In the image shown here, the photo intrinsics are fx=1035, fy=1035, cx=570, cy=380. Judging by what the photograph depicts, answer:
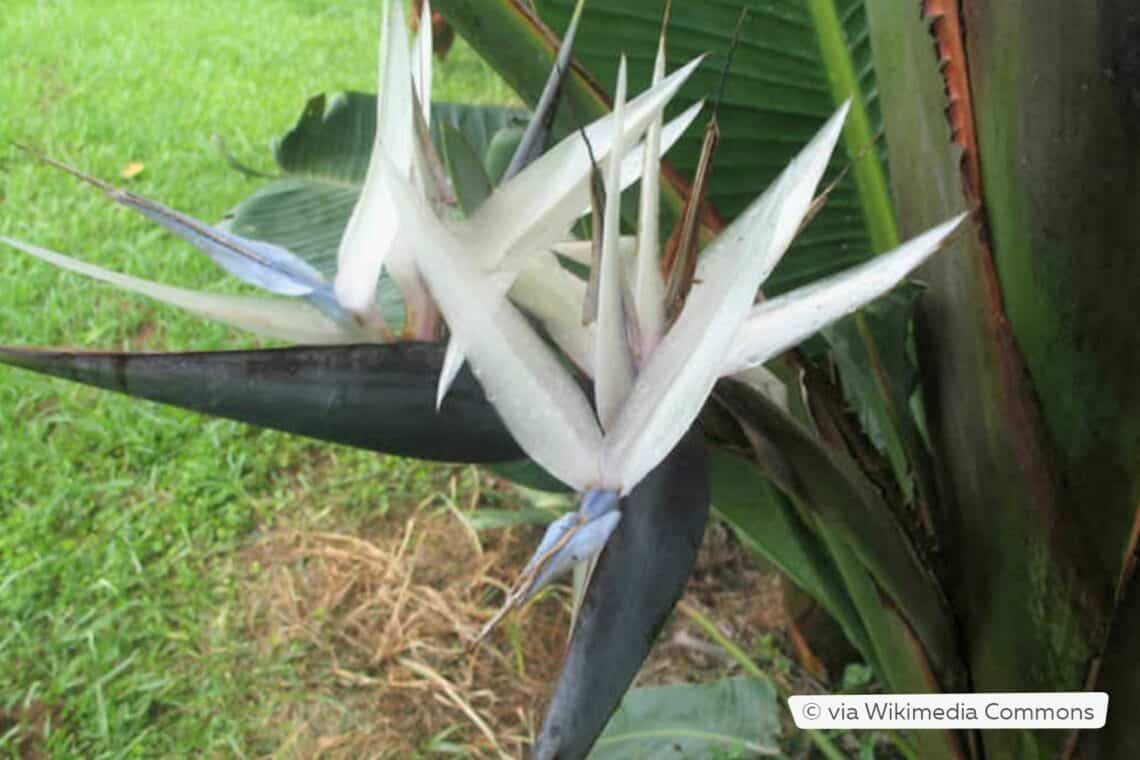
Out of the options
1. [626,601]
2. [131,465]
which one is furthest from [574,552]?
[131,465]

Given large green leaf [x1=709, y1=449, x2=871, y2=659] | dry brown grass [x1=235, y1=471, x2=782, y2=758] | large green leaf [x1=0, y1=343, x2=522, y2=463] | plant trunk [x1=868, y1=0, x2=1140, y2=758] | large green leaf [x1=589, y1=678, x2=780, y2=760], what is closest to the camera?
large green leaf [x1=0, y1=343, x2=522, y2=463]

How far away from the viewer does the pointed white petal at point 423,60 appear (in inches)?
13.9

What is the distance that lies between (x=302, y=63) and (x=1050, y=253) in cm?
241

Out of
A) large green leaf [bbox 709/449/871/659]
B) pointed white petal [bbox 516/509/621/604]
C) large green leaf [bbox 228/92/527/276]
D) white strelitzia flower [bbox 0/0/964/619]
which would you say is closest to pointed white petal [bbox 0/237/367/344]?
white strelitzia flower [bbox 0/0/964/619]

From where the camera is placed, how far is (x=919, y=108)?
481 millimetres

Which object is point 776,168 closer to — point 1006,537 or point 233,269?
point 1006,537

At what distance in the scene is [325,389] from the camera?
281mm

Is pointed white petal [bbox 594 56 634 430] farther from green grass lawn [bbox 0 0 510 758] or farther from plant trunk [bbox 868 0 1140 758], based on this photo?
green grass lawn [bbox 0 0 510 758]

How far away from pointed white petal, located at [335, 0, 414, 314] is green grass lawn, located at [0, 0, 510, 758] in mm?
858

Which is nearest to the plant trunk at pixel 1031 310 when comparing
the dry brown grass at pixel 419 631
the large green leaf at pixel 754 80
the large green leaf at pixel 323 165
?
the large green leaf at pixel 754 80

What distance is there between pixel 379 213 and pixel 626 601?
0.47ft

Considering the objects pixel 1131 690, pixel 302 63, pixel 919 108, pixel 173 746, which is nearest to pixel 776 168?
pixel 919 108

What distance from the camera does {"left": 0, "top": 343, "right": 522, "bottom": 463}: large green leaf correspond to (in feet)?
0.88

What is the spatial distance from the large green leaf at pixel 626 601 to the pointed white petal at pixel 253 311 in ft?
0.35
